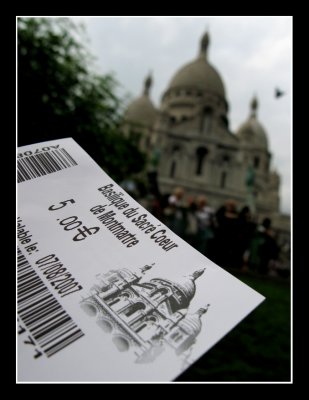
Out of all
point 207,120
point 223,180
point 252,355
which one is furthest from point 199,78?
point 252,355

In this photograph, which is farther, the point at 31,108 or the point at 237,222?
the point at 237,222

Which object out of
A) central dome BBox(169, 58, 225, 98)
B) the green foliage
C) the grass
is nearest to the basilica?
central dome BBox(169, 58, 225, 98)

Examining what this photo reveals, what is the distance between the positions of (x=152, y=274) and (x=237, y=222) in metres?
5.92

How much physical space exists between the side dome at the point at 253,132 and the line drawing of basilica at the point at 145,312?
144ft

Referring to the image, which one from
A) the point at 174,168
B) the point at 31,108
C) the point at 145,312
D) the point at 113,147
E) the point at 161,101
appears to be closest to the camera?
the point at 145,312

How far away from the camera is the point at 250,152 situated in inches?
1698

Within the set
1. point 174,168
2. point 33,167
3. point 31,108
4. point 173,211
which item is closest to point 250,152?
point 174,168

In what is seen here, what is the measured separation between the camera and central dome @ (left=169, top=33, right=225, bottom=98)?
49.1 m

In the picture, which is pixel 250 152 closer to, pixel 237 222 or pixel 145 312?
pixel 237 222

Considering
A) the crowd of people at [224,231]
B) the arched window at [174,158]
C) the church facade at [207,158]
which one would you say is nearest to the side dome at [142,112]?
the church facade at [207,158]

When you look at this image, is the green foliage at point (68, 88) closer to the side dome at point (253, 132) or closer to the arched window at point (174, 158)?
the arched window at point (174, 158)

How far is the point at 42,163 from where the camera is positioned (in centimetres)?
112

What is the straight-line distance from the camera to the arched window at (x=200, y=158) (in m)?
39.6

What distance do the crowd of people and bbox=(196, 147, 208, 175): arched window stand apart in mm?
31043
